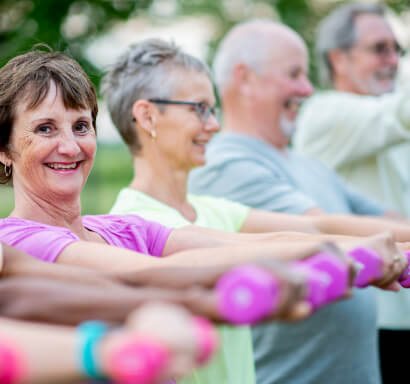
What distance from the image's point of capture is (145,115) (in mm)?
2652

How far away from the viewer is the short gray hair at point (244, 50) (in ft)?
12.7

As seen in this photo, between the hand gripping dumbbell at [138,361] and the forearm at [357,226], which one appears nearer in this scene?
the hand gripping dumbbell at [138,361]

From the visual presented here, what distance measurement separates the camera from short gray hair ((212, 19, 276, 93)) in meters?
3.86

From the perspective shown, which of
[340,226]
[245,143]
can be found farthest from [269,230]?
[245,143]

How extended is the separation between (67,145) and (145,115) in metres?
0.87

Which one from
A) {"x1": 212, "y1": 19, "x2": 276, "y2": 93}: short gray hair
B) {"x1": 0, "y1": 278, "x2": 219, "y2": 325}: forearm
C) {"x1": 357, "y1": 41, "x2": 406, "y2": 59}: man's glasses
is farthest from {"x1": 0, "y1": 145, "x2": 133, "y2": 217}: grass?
{"x1": 0, "y1": 278, "x2": 219, "y2": 325}: forearm

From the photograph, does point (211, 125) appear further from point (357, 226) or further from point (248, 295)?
point (248, 295)

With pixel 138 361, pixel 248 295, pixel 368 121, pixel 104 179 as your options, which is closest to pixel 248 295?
pixel 248 295

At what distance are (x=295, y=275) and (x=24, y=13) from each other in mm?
12396

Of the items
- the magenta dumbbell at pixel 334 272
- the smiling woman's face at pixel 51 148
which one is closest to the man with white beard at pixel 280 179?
the smiling woman's face at pixel 51 148

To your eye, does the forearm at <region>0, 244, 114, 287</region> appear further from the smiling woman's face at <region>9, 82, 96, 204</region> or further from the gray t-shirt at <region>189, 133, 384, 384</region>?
the gray t-shirt at <region>189, 133, 384, 384</region>

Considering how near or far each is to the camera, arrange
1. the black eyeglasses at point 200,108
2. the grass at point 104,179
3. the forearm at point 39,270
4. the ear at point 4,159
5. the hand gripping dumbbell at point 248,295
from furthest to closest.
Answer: the grass at point 104,179 < the black eyeglasses at point 200,108 < the ear at point 4,159 < the forearm at point 39,270 < the hand gripping dumbbell at point 248,295

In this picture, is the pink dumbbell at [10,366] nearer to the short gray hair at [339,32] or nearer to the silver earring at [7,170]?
the silver earring at [7,170]

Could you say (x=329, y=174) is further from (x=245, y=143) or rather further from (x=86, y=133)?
(x=86, y=133)
